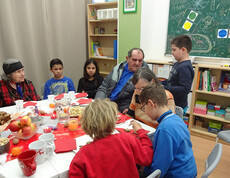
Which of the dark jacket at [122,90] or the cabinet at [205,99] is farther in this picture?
the cabinet at [205,99]

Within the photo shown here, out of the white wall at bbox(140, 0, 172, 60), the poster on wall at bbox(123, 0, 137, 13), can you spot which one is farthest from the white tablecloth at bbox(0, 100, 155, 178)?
the poster on wall at bbox(123, 0, 137, 13)

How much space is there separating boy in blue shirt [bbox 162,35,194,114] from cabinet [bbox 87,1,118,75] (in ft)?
5.60

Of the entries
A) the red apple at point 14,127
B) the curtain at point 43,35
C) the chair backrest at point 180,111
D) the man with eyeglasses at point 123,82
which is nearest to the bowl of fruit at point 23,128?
the red apple at point 14,127

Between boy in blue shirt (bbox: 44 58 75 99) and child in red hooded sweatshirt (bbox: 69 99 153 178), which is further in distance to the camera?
boy in blue shirt (bbox: 44 58 75 99)

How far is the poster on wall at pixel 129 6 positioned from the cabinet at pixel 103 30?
305mm

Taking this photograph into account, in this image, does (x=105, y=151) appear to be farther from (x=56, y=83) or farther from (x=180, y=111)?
(x=56, y=83)

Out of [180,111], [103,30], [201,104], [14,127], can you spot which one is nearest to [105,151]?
[14,127]

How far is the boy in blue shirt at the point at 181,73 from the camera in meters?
2.08

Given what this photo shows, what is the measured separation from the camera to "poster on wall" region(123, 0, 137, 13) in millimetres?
3084

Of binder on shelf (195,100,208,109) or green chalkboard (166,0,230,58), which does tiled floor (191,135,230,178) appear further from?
→ green chalkboard (166,0,230,58)

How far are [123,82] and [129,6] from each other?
5.03 ft

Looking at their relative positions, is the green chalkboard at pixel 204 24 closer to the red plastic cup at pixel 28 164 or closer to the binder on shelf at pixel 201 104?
the binder on shelf at pixel 201 104

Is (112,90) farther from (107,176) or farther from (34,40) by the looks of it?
(34,40)

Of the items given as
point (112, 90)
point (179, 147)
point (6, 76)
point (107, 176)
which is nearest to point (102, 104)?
point (107, 176)
